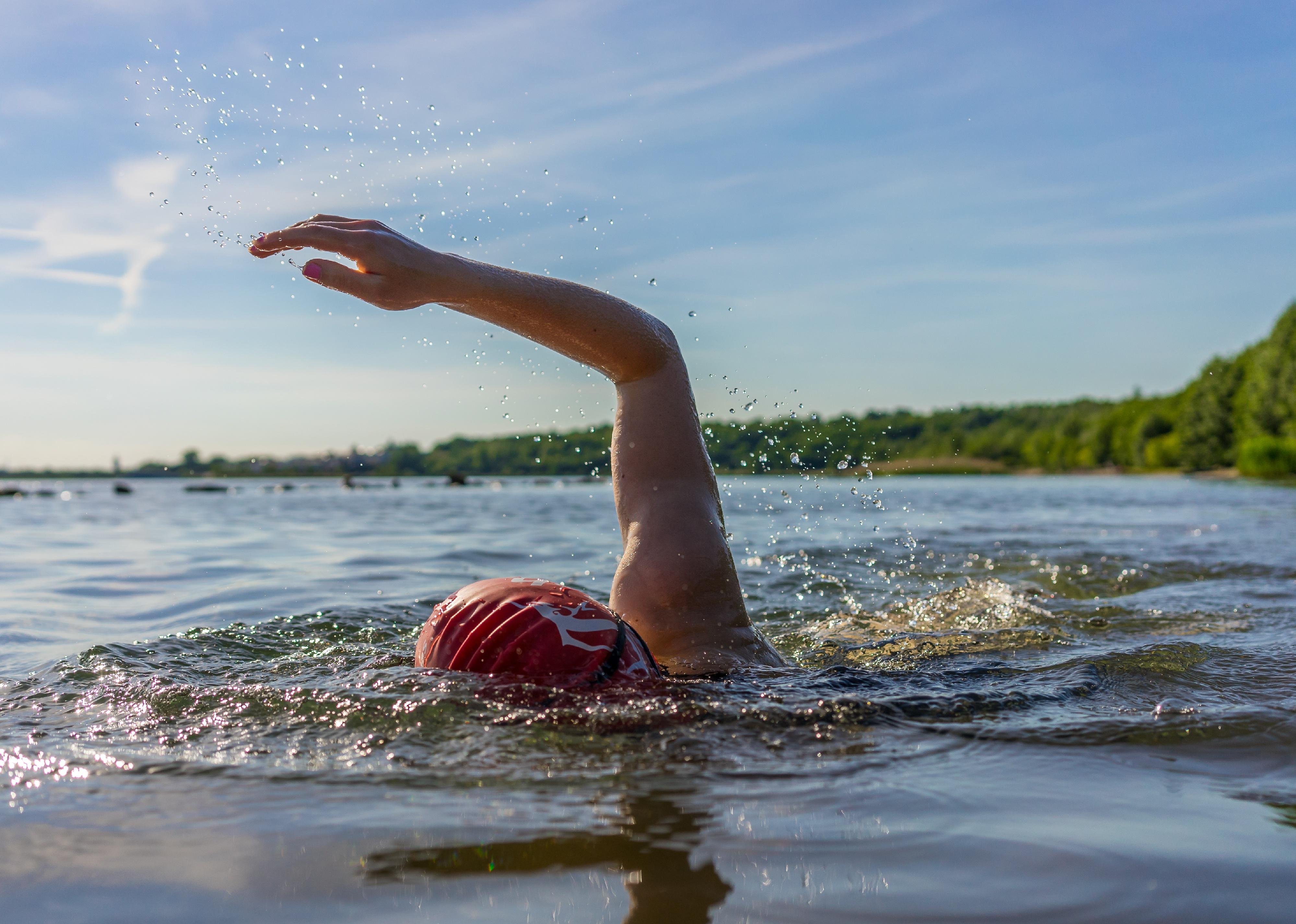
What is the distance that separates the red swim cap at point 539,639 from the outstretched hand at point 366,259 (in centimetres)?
104

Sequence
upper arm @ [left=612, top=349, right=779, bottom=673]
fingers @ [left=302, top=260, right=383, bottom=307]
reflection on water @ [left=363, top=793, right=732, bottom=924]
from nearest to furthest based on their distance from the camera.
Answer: reflection on water @ [left=363, top=793, right=732, bottom=924], fingers @ [left=302, top=260, right=383, bottom=307], upper arm @ [left=612, top=349, right=779, bottom=673]

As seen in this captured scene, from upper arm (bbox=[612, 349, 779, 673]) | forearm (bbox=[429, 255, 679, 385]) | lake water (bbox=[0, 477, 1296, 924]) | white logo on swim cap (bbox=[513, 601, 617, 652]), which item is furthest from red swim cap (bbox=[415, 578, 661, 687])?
forearm (bbox=[429, 255, 679, 385])

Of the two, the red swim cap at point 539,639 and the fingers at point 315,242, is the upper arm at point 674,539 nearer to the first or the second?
the red swim cap at point 539,639

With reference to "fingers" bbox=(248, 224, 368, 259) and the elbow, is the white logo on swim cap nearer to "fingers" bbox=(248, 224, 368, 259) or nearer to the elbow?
the elbow

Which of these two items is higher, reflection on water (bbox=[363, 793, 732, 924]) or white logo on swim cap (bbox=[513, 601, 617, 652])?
white logo on swim cap (bbox=[513, 601, 617, 652])

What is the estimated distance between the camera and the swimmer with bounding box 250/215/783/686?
3.07 meters

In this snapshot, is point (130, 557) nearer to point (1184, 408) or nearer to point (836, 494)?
point (836, 494)

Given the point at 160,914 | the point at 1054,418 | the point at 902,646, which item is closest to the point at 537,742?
the point at 160,914

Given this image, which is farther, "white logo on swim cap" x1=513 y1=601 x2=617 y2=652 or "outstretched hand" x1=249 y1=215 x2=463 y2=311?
"white logo on swim cap" x1=513 y1=601 x2=617 y2=652

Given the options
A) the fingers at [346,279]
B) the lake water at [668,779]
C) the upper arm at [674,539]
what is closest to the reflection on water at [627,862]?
the lake water at [668,779]

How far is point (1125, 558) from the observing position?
32.7 ft

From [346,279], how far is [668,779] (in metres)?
1.81

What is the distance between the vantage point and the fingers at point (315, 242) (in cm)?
298

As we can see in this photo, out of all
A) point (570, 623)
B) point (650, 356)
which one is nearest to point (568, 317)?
point (650, 356)
